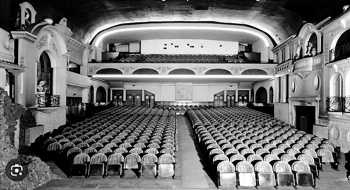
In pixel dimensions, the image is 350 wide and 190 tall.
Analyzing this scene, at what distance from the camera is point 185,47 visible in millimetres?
22031

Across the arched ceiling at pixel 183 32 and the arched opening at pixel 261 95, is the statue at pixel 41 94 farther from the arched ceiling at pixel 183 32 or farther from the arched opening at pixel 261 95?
the arched opening at pixel 261 95

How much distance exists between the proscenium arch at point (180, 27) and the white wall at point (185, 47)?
12.6 feet

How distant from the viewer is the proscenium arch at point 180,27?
57.0 feet

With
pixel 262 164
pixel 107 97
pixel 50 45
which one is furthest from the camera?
pixel 107 97

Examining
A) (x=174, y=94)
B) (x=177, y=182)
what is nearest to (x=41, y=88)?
(x=177, y=182)

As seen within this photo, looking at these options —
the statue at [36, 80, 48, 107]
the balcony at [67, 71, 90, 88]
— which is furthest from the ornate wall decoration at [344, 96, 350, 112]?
the balcony at [67, 71, 90, 88]

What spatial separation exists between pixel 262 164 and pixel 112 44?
66.8ft

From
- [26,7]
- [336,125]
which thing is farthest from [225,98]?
[26,7]

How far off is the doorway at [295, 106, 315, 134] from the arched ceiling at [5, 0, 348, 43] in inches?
167

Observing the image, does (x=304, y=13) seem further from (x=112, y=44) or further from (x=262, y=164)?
(x=112, y=44)

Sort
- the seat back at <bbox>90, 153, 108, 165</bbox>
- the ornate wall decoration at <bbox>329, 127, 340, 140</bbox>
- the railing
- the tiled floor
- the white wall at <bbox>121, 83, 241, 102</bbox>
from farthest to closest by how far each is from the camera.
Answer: the white wall at <bbox>121, 83, 241, 102</bbox>, the ornate wall decoration at <bbox>329, 127, 340, 140</bbox>, the railing, the seat back at <bbox>90, 153, 108, 165</bbox>, the tiled floor

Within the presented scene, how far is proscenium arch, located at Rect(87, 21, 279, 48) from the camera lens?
684 inches

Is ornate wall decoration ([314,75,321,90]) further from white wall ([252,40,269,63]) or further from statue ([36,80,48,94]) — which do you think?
statue ([36,80,48,94])

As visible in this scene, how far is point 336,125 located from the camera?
9.55 m
